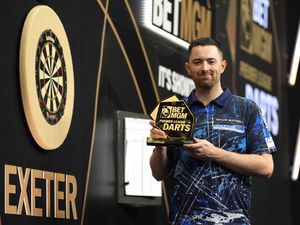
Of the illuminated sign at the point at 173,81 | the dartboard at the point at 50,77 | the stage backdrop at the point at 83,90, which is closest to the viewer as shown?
the stage backdrop at the point at 83,90

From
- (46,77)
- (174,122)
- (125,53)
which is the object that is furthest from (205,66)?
(125,53)

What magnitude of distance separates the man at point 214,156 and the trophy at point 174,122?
0.15ft

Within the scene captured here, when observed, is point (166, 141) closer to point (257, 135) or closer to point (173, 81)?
point (257, 135)

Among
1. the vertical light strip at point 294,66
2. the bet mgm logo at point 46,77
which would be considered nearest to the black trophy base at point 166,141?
the bet mgm logo at point 46,77

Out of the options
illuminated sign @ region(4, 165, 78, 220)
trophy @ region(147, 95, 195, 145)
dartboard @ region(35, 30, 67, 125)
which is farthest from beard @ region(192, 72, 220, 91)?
illuminated sign @ region(4, 165, 78, 220)

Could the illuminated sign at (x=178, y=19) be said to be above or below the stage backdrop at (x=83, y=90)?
above

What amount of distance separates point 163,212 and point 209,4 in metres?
1.80

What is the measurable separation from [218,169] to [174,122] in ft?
1.05

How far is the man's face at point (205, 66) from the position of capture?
4.06m

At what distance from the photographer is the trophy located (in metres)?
3.88

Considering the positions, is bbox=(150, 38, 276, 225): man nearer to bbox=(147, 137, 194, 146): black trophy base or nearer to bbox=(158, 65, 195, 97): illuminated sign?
bbox=(147, 137, 194, 146): black trophy base

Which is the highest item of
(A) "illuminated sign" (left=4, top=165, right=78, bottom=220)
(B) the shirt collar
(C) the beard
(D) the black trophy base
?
(C) the beard

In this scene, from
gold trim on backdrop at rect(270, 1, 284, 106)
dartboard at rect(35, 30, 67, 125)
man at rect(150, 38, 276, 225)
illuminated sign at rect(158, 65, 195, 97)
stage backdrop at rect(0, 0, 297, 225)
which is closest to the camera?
man at rect(150, 38, 276, 225)

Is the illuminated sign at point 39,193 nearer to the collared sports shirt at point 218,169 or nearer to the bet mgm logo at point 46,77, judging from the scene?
the bet mgm logo at point 46,77
